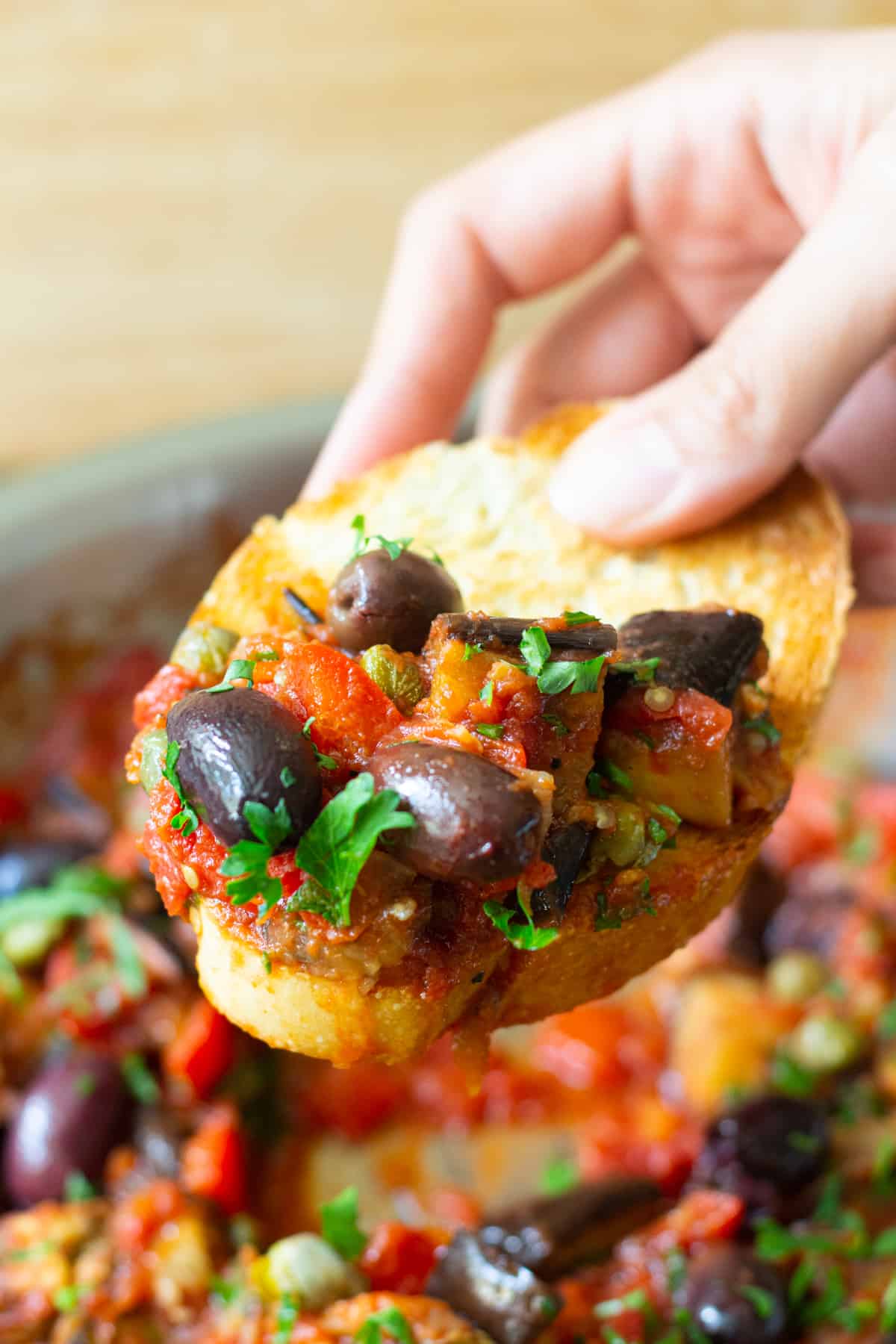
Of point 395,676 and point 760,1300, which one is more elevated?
point 395,676

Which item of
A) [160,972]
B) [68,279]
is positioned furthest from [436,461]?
[68,279]

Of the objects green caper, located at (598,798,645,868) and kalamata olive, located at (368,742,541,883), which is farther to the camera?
green caper, located at (598,798,645,868)

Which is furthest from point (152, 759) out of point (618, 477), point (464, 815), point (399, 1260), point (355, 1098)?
point (355, 1098)

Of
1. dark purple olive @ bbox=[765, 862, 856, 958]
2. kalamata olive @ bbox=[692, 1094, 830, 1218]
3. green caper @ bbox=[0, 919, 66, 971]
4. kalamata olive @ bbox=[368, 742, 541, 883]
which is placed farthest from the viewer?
dark purple olive @ bbox=[765, 862, 856, 958]

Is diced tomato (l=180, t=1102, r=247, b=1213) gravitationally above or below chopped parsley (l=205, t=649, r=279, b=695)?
below

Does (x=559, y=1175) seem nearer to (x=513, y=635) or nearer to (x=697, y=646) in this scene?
(x=697, y=646)

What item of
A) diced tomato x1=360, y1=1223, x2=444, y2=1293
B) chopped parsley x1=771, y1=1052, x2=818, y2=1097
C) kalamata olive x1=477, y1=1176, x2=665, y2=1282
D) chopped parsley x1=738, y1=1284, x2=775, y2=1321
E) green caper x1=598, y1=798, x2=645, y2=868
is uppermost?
green caper x1=598, y1=798, x2=645, y2=868

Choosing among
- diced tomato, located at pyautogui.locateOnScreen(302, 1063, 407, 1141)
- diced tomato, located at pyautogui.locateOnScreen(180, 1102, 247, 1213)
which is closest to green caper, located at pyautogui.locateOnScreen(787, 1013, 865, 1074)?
diced tomato, located at pyautogui.locateOnScreen(302, 1063, 407, 1141)

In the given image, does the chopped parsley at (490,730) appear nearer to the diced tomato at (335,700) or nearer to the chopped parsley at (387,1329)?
the diced tomato at (335,700)

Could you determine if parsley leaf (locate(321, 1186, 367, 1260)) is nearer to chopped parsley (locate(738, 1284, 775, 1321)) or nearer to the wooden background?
chopped parsley (locate(738, 1284, 775, 1321))
